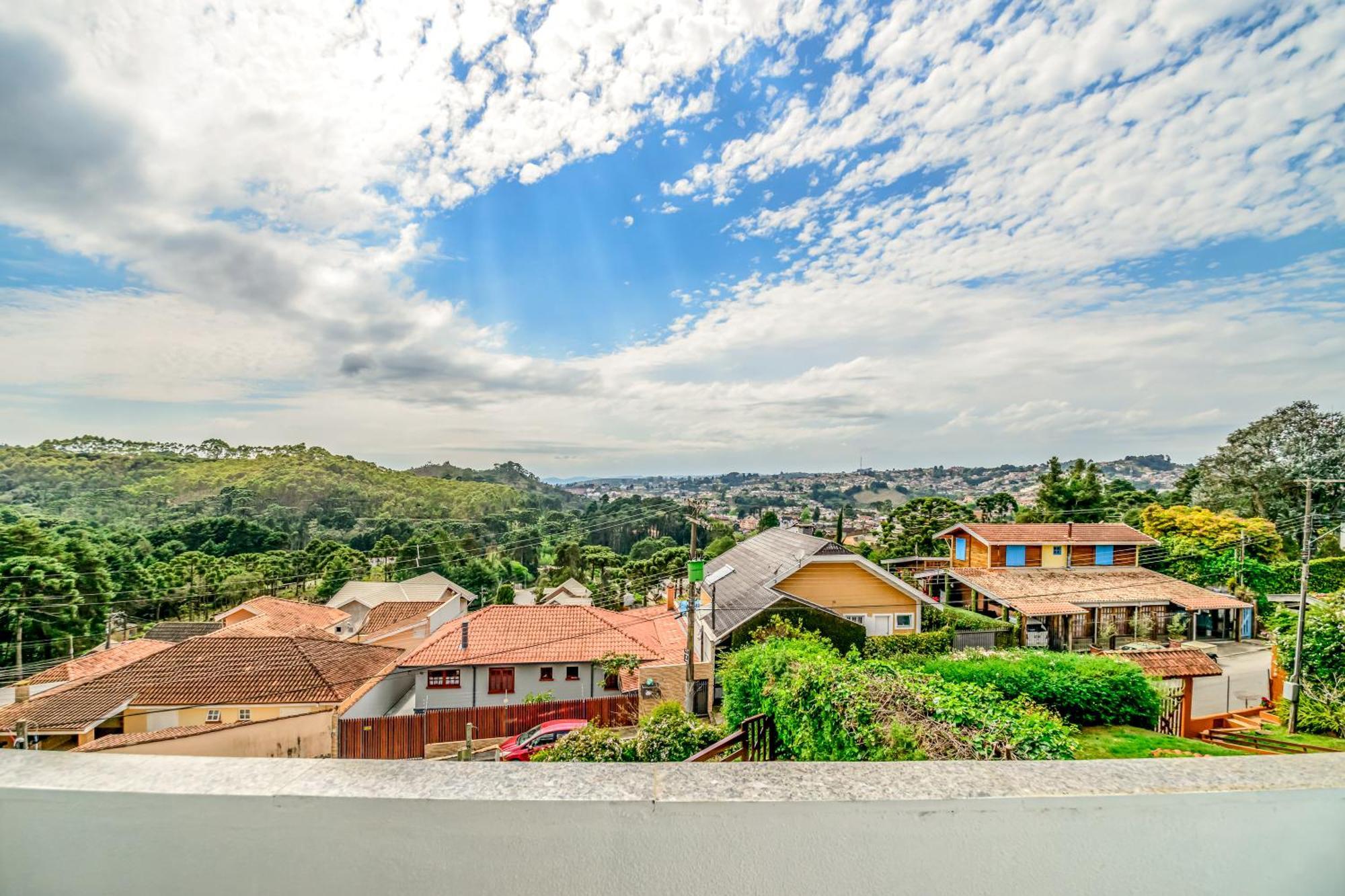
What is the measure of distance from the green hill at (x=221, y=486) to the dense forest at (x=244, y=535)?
0.37 ft

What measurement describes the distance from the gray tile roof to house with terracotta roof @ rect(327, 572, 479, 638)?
13598 millimetres

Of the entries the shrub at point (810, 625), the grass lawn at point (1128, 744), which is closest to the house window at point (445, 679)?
the shrub at point (810, 625)

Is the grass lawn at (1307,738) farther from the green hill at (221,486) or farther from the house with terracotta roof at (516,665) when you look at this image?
the green hill at (221,486)

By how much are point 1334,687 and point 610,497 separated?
56957 millimetres

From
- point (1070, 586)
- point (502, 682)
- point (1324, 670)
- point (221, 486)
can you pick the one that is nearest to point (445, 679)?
point (502, 682)

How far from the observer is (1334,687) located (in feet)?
20.3

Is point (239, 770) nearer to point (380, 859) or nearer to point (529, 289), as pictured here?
point (380, 859)

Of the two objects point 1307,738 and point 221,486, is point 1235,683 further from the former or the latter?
point 221,486

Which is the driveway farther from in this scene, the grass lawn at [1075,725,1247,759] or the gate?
the grass lawn at [1075,725,1247,759]

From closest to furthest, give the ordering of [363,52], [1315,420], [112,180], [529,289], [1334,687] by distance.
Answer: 1. [363,52]
2. [112,180]
3. [1334,687]
4. [529,289]
5. [1315,420]

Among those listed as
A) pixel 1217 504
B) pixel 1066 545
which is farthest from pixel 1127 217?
pixel 1217 504

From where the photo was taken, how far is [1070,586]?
681 inches

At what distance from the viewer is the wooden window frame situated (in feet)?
43.5

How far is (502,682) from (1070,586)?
53.9 ft
